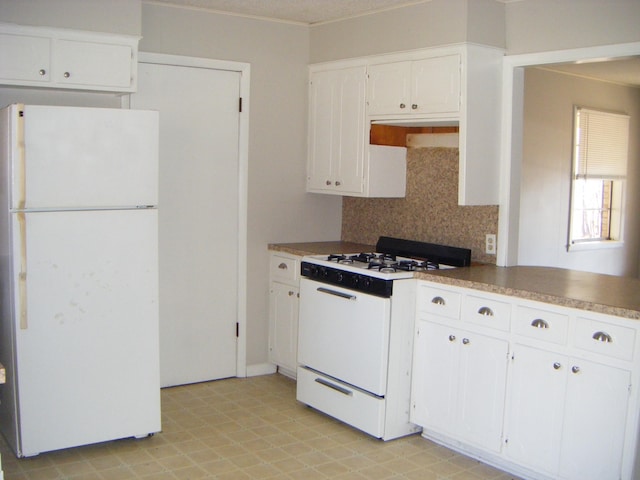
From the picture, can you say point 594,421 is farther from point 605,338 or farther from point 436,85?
point 436,85

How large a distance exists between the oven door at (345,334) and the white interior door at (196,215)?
72cm

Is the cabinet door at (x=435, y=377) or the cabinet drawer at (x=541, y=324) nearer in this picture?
the cabinet drawer at (x=541, y=324)

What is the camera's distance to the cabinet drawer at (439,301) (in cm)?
348

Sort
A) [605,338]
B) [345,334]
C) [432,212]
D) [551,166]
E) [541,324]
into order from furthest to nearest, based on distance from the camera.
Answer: [551,166], [432,212], [345,334], [541,324], [605,338]

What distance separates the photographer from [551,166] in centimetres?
590

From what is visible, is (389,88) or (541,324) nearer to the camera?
(541,324)

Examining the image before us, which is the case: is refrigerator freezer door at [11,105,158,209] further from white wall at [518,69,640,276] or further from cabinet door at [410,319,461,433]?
white wall at [518,69,640,276]

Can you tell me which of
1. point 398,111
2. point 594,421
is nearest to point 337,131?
point 398,111

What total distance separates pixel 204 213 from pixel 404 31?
1.68 meters

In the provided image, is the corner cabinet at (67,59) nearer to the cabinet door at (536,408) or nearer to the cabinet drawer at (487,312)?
the cabinet drawer at (487,312)

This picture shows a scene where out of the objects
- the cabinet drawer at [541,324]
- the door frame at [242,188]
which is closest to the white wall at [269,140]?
the door frame at [242,188]

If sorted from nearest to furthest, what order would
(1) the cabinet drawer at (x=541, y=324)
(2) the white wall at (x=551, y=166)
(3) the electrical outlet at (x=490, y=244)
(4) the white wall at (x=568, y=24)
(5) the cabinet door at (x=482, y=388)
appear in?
(1) the cabinet drawer at (x=541, y=324)
(5) the cabinet door at (x=482, y=388)
(4) the white wall at (x=568, y=24)
(3) the electrical outlet at (x=490, y=244)
(2) the white wall at (x=551, y=166)

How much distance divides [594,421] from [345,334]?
1383 millimetres

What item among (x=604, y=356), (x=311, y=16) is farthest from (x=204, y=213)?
(x=604, y=356)
